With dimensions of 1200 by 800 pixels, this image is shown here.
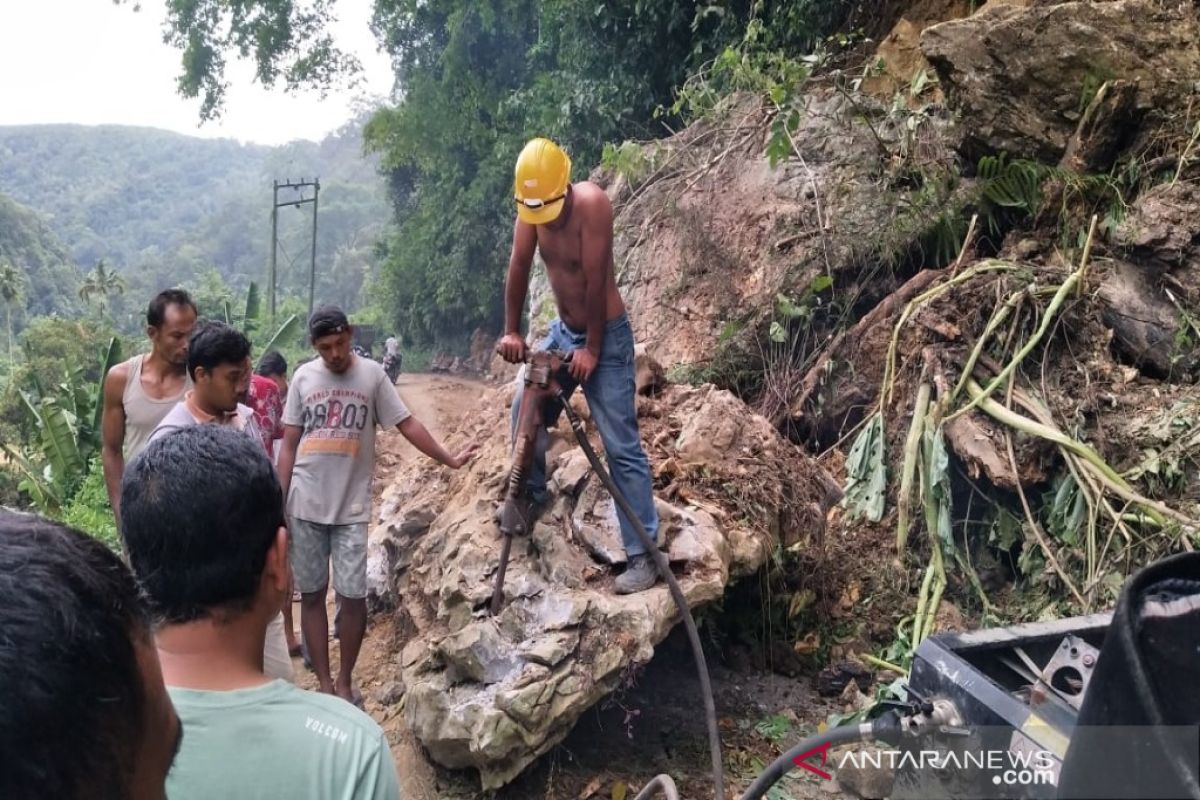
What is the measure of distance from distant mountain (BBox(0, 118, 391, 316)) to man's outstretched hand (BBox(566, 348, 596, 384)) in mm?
32052

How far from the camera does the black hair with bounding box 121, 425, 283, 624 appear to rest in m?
1.40

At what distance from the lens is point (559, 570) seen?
12.0ft

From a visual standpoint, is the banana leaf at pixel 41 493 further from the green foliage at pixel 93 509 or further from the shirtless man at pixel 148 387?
the shirtless man at pixel 148 387

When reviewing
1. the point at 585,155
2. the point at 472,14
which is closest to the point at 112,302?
the point at 472,14

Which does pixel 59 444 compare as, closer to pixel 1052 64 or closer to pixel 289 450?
pixel 289 450

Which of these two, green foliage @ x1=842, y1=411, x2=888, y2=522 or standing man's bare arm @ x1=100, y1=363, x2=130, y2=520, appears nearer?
standing man's bare arm @ x1=100, y1=363, x2=130, y2=520

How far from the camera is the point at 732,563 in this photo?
3.89m

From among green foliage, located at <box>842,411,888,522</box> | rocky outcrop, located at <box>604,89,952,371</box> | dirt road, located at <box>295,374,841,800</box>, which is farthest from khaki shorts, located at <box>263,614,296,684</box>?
rocky outcrop, located at <box>604,89,952,371</box>

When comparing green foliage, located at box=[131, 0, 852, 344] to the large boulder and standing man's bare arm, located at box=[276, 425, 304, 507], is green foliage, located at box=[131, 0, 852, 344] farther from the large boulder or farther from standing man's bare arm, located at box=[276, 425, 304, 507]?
standing man's bare arm, located at box=[276, 425, 304, 507]

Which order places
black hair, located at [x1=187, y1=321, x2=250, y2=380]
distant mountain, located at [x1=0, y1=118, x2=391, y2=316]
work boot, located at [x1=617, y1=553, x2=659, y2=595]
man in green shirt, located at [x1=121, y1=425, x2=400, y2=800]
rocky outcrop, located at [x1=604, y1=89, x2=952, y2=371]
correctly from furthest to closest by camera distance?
distant mountain, located at [x1=0, y1=118, x2=391, y2=316]
rocky outcrop, located at [x1=604, y1=89, x2=952, y2=371]
work boot, located at [x1=617, y1=553, x2=659, y2=595]
black hair, located at [x1=187, y1=321, x2=250, y2=380]
man in green shirt, located at [x1=121, y1=425, x2=400, y2=800]

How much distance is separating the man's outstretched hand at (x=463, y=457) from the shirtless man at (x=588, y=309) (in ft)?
2.78

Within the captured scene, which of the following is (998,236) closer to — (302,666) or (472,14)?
(302,666)

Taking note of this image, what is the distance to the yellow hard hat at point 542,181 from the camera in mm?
3320

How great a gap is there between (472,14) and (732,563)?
1456 centimetres
